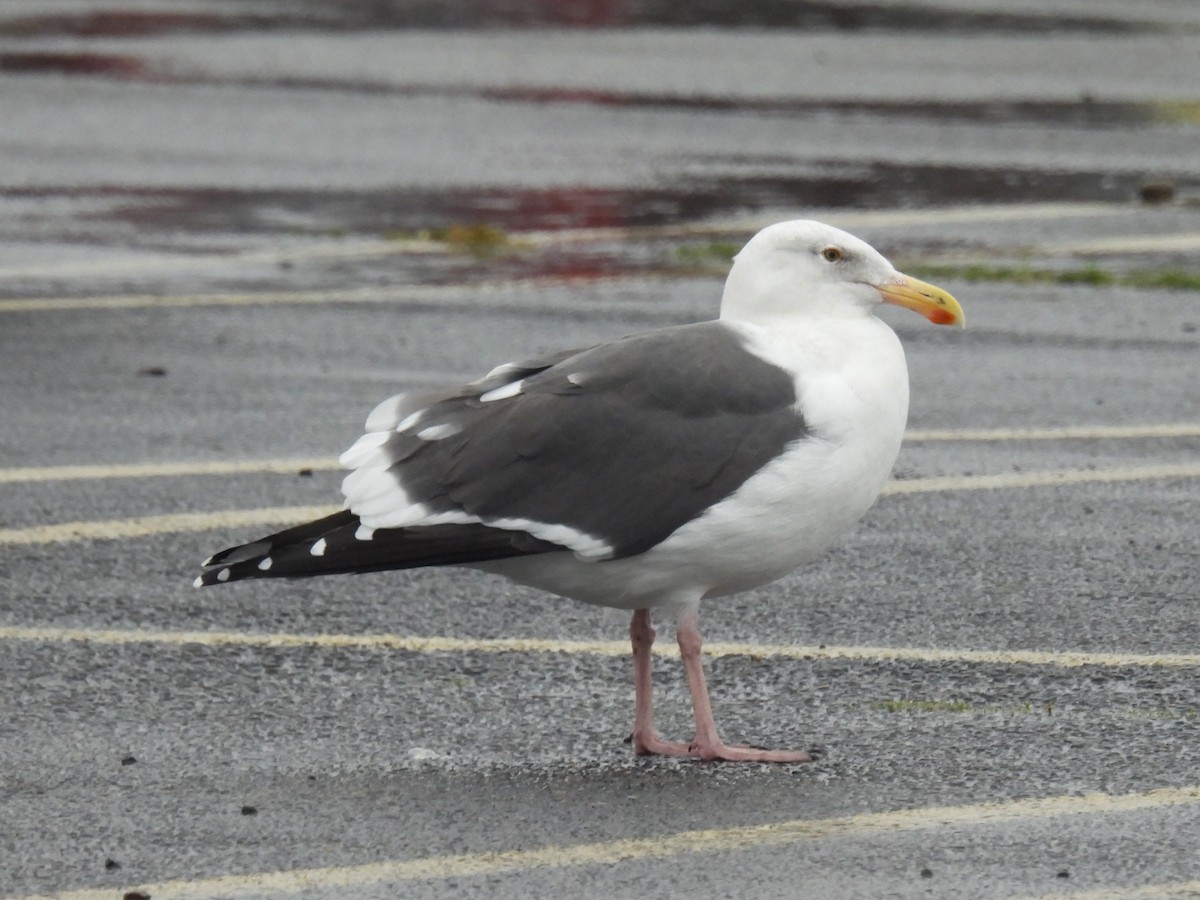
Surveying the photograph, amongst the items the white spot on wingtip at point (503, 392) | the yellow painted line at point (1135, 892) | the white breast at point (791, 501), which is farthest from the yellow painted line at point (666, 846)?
the white spot on wingtip at point (503, 392)

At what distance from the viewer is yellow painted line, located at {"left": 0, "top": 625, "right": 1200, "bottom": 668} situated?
19.9 feet

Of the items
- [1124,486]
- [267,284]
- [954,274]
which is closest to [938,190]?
[954,274]

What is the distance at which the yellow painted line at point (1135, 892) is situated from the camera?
4.50m

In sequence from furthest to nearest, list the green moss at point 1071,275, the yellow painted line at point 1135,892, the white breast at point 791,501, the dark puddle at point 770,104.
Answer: the dark puddle at point 770,104
the green moss at point 1071,275
the white breast at point 791,501
the yellow painted line at point 1135,892

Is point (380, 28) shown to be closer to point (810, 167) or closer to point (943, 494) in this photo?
point (810, 167)

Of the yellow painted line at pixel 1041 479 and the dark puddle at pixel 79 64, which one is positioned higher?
the dark puddle at pixel 79 64

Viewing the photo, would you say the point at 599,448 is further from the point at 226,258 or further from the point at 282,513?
the point at 226,258

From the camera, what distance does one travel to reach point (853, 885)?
15.1 feet

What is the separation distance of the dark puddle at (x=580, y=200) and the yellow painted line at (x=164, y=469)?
464cm

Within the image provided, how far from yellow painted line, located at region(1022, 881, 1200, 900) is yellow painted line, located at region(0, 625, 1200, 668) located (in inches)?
58.5

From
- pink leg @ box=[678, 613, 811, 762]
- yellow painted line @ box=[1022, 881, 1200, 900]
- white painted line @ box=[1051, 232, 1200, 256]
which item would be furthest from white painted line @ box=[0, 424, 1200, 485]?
yellow painted line @ box=[1022, 881, 1200, 900]

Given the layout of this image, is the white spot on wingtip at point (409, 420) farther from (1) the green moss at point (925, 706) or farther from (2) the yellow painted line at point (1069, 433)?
(2) the yellow painted line at point (1069, 433)

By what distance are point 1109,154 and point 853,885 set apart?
1102cm

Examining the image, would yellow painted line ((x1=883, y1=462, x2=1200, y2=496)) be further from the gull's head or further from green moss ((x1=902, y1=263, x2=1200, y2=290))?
green moss ((x1=902, y1=263, x2=1200, y2=290))
